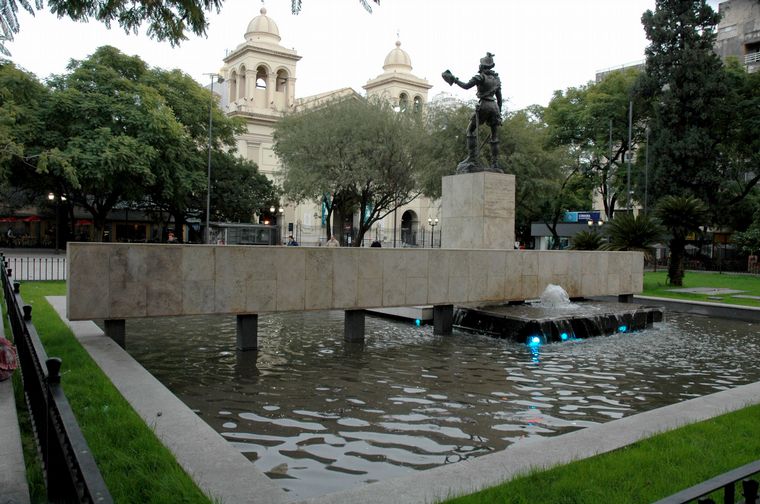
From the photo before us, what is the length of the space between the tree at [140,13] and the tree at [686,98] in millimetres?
34962

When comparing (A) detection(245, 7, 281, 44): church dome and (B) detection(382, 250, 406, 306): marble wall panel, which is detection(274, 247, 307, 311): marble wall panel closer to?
(B) detection(382, 250, 406, 306): marble wall panel

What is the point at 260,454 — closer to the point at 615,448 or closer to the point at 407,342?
the point at 615,448

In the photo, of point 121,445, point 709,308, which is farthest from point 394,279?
point 709,308

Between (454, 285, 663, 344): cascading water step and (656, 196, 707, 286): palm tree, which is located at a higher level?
(656, 196, 707, 286): palm tree

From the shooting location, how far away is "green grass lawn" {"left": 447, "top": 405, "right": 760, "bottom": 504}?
4.18 metres

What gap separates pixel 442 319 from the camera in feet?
44.2

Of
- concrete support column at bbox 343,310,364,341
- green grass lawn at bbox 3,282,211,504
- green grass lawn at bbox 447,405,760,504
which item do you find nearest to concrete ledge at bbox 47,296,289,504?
green grass lawn at bbox 3,282,211,504

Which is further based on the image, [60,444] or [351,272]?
[351,272]

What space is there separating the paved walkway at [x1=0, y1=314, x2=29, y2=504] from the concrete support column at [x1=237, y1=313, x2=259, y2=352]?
5.03 m

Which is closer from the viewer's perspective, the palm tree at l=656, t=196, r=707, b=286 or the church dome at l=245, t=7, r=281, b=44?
the palm tree at l=656, t=196, r=707, b=286

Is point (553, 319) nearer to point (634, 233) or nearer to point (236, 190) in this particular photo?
point (634, 233)

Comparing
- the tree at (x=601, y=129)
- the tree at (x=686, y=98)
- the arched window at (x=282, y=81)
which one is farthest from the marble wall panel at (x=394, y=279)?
the arched window at (x=282, y=81)

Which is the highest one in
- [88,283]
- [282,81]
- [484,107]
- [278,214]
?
[282,81]

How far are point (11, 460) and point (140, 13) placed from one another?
388cm
